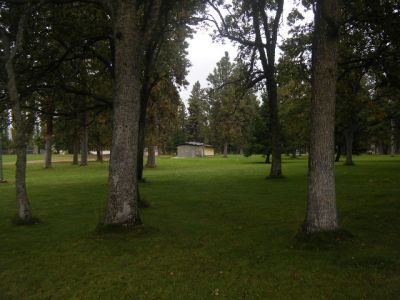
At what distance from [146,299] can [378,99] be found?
98.7ft

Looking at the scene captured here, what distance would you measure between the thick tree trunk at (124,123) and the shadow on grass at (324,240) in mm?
3658

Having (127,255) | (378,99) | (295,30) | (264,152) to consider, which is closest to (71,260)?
(127,255)

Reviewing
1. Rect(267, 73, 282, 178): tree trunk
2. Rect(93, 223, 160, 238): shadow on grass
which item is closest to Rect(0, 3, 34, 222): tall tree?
Rect(93, 223, 160, 238): shadow on grass

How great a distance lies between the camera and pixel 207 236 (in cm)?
870

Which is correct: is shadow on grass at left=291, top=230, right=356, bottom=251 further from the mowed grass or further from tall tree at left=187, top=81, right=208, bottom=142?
tall tree at left=187, top=81, right=208, bottom=142

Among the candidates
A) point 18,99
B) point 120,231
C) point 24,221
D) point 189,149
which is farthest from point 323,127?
point 189,149

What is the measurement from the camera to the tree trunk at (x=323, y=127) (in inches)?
294

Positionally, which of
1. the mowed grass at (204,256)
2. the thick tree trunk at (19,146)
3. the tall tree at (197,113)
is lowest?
the mowed grass at (204,256)

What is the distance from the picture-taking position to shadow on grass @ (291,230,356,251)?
284 inches

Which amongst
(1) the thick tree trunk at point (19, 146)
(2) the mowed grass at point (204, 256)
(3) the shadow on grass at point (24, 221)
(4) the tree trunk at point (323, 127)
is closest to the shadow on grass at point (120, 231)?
(2) the mowed grass at point (204, 256)

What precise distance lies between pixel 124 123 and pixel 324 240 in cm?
477

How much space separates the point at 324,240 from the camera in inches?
288

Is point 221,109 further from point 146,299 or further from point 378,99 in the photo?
point 146,299

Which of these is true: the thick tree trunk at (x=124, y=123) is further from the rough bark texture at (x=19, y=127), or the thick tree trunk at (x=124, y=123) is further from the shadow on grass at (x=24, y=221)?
the shadow on grass at (x=24, y=221)
